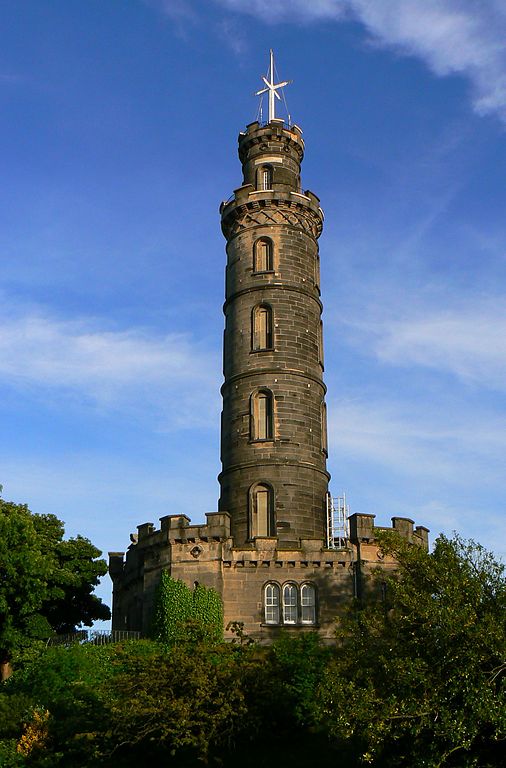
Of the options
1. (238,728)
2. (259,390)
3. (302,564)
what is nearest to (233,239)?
(259,390)

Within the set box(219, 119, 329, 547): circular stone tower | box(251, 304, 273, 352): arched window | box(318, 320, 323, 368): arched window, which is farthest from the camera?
box(318, 320, 323, 368): arched window

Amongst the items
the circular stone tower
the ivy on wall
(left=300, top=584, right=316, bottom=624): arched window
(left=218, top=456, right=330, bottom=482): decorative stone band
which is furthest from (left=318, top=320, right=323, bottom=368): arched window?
the ivy on wall

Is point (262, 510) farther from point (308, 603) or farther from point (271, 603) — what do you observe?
point (308, 603)

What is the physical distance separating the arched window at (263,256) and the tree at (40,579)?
49.1ft

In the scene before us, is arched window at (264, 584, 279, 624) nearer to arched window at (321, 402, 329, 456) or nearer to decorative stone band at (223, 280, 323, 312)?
arched window at (321, 402, 329, 456)

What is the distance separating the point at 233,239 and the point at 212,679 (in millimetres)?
24223

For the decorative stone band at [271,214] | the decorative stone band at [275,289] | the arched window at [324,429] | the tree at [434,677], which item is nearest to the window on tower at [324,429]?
the arched window at [324,429]

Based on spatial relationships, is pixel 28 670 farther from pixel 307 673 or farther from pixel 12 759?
pixel 307 673

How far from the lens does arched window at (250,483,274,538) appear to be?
4244 cm

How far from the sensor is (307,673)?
32750 millimetres

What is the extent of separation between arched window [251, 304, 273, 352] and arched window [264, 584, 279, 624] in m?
11.2

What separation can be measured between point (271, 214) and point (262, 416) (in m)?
10.0

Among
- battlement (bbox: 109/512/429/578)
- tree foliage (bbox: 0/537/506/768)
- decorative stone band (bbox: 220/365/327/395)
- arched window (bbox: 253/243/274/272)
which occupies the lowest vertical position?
tree foliage (bbox: 0/537/506/768)

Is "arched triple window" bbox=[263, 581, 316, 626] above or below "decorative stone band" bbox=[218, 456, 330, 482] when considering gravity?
below
